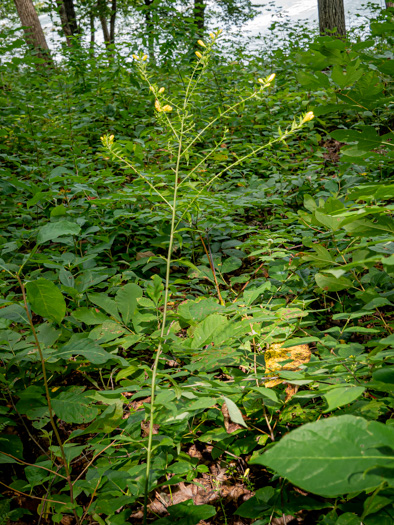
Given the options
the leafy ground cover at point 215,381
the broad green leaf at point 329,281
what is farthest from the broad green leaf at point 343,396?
the broad green leaf at point 329,281

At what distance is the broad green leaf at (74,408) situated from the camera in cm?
123

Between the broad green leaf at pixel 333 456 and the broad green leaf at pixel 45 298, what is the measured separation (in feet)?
2.61

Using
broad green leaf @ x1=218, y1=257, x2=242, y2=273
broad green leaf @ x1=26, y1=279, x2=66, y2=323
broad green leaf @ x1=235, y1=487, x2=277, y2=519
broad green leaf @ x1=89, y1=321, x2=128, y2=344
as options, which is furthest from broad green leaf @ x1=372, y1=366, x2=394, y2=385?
broad green leaf @ x1=218, y1=257, x2=242, y2=273

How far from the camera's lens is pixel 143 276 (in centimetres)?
256

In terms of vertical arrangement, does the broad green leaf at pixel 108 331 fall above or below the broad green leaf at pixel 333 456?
below

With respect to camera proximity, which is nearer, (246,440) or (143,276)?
(246,440)

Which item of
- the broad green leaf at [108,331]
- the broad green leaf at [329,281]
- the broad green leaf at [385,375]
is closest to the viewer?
the broad green leaf at [385,375]

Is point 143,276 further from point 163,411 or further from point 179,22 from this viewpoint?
point 179,22

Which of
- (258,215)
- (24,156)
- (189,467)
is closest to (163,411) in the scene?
(189,467)

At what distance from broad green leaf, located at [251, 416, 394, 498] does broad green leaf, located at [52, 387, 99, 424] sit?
98 centimetres

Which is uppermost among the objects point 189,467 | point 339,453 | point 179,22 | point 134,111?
point 179,22

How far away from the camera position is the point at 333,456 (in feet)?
1.36

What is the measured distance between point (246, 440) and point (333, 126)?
460 cm

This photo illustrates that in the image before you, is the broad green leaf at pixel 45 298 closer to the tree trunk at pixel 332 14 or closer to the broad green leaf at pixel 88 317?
the broad green leaf at pixel 88 317
